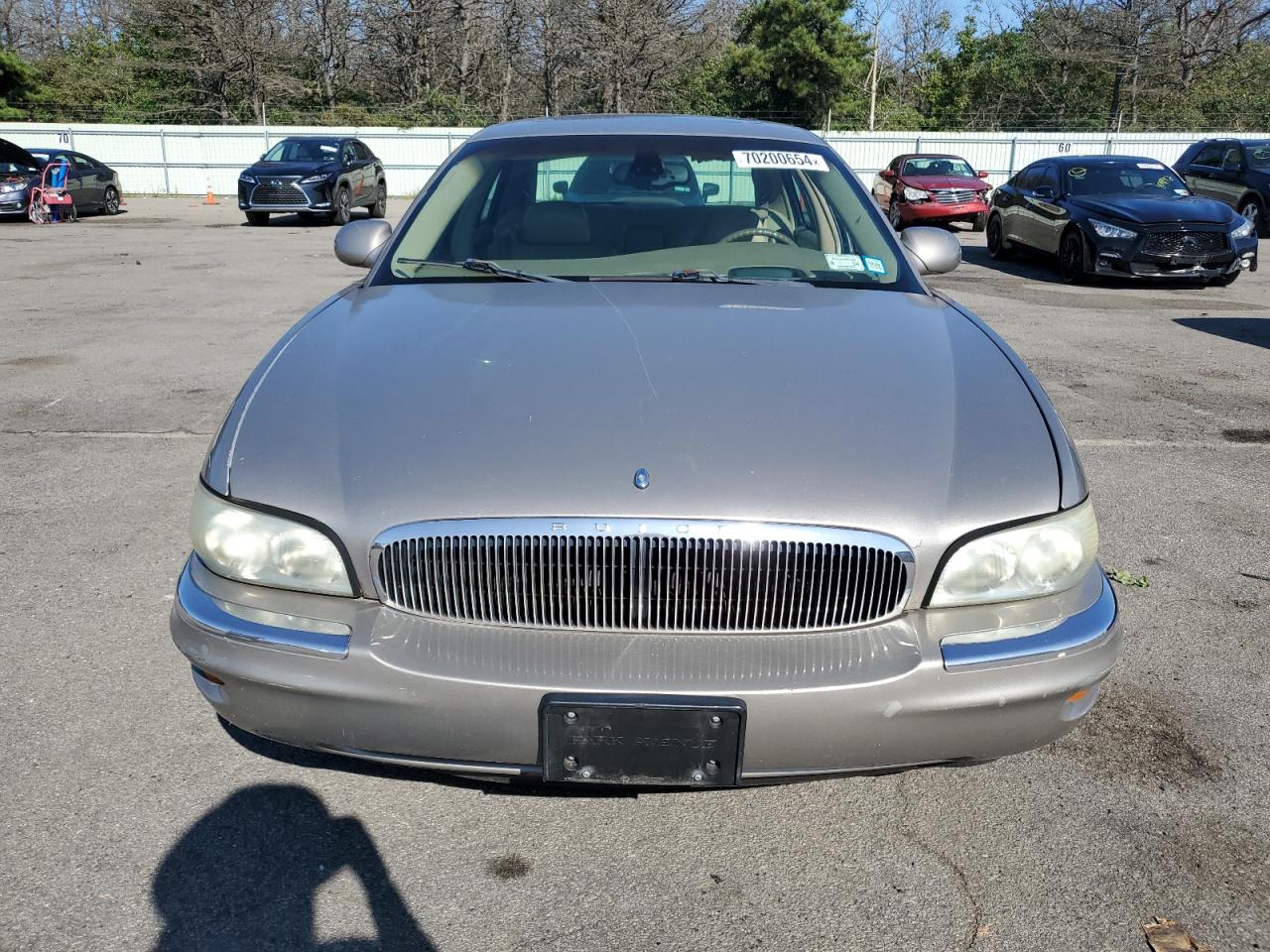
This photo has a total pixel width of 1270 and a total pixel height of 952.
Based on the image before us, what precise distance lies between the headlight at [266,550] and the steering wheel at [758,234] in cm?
199

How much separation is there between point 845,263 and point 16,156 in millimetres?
20190

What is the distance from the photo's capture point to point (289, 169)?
67.8 ft

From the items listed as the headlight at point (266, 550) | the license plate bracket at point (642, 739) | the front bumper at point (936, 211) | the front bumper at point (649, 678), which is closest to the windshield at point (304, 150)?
the front bumper at point (936, 211)

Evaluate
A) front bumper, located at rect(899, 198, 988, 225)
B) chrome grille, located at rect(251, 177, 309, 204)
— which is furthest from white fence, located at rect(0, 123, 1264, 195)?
front bumper, located at rect(899, 198, 988, 225)

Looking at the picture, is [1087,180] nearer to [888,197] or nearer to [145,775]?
[888,197]

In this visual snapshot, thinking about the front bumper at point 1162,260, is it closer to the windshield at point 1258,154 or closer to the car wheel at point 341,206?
the windshield at point 1258,154

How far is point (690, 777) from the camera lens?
81.3 inches

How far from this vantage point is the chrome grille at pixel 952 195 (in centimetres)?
2027

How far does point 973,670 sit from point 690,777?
606 millimetres

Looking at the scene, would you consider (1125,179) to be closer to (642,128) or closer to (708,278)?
(642,128)

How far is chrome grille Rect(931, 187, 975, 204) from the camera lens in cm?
2027

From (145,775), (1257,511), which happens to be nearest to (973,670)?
(145,775)

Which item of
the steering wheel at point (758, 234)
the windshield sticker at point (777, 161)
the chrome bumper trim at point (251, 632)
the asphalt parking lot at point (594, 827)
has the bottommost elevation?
the asphalt parking lot at point (594, 827)

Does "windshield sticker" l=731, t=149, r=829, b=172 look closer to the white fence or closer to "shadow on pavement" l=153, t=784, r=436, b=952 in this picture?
"shadow on pavement" l=153, t=784, r=436, b=952
